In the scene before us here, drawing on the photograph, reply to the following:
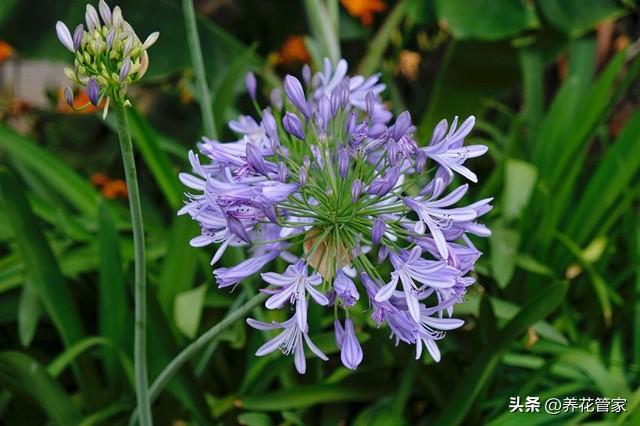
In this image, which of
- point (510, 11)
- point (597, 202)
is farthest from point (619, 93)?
point (510, 11)

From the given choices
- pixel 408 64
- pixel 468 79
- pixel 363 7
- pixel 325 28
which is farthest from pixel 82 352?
pixel 408 64

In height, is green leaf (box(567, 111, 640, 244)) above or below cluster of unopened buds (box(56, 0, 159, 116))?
below

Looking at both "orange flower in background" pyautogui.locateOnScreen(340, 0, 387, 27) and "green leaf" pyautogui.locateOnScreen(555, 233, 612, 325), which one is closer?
"green leaf" pyautogui.locateOnScreen(555, 233, 612, 325)

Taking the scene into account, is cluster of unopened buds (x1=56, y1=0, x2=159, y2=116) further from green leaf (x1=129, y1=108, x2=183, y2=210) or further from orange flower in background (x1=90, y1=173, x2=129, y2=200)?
orange flower in background (x1=90, y1=173, x2=129, y2=200)

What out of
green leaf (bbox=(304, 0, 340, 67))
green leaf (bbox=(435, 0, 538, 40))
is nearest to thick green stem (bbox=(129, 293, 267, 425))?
green leaf (bbox=(304, 0, 340, 67))

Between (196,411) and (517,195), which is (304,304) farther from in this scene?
(517,195)

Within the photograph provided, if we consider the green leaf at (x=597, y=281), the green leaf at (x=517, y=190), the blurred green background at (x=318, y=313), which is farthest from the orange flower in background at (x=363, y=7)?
the green leaf at (x=597, y=281)

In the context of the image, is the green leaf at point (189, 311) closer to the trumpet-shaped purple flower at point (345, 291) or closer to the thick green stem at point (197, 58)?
the thick green stem at point (197, 58)
